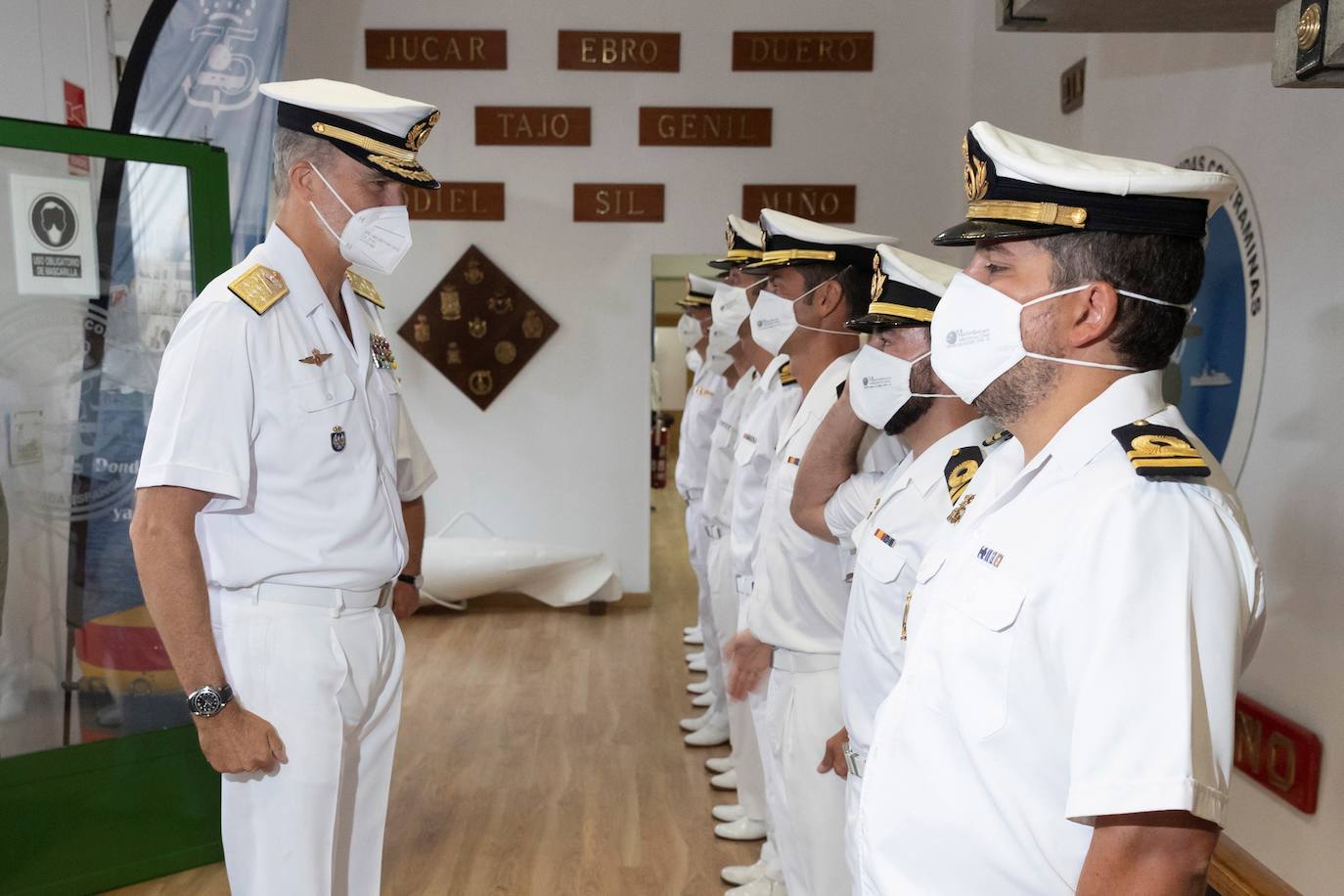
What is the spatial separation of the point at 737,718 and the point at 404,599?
4.90 feet

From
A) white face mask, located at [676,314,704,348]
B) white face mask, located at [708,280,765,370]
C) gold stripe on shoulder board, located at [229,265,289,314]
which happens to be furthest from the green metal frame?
white face mask, located at [676,314,704,348]

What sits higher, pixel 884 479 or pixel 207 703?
pixel 884 479

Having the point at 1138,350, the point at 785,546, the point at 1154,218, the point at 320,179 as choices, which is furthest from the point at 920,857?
the point at 320,179

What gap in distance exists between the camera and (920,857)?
1149 mm

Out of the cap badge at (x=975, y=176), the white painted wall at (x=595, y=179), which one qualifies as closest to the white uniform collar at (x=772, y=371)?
the cap badge at (x=975, y=176)

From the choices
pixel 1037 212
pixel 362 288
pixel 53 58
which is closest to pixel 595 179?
pixel 53 58

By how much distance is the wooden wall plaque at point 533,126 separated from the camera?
19.9 ft

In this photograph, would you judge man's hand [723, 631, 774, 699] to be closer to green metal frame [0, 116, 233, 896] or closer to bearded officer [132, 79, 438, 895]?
bearded officer [132, 79, 438, 895]

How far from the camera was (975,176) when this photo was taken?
1.29m

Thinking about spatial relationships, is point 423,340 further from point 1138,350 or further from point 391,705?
point 1138,350

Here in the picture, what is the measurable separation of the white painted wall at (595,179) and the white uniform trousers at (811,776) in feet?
13.2

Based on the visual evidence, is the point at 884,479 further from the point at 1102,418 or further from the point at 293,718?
the point at 293,718

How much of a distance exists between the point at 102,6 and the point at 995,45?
160 inches

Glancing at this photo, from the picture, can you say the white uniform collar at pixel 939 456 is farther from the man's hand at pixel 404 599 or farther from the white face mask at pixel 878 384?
the man's hand at pixel 404 599
